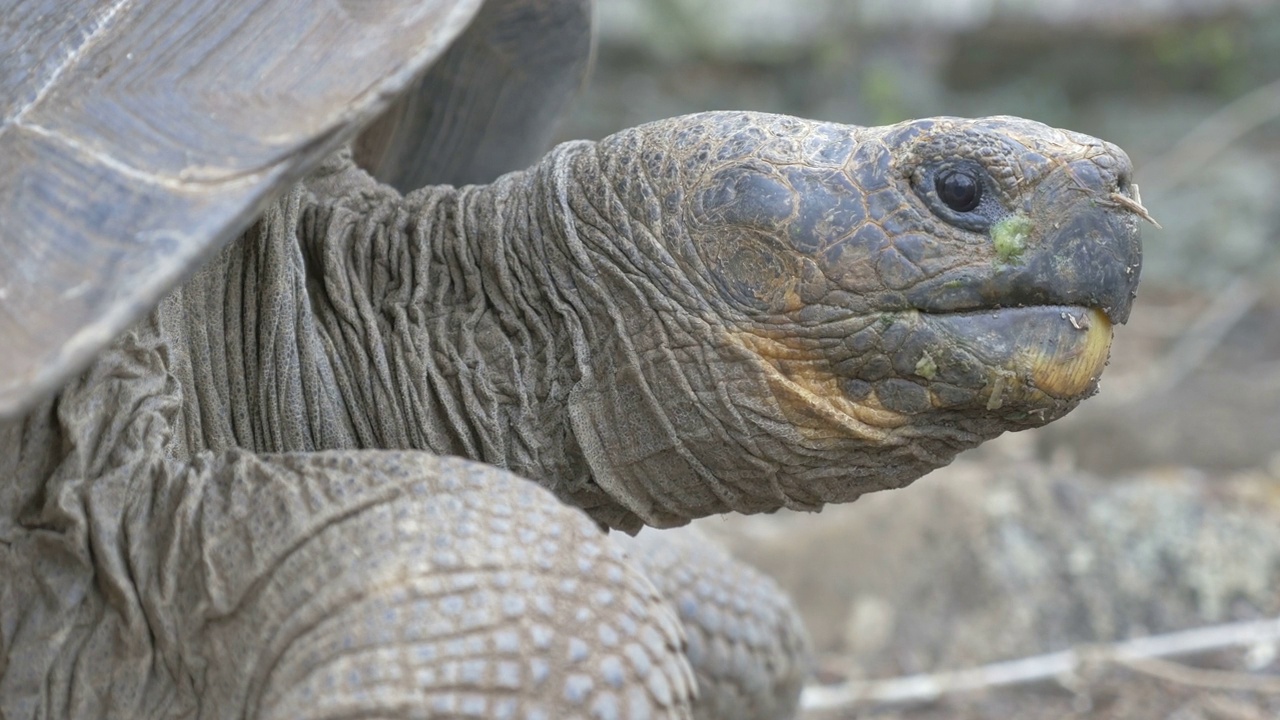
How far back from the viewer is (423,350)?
87.2 inches

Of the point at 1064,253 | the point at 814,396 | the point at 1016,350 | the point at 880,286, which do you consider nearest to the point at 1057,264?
the point at 1064,253

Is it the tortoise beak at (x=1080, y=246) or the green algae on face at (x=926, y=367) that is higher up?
the tortoise beak at (x=1080, y=246)

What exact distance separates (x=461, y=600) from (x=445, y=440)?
0.63m

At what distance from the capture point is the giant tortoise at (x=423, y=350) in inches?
63.4

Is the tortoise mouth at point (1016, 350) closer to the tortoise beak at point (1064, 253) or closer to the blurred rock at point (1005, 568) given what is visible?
the tortoise beak at point (1064, 253)

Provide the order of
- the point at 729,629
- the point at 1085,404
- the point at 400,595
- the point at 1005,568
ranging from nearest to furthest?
the point at 400,595 → the point at 729,629 → the point at 1005,568 → the point at 1085,404

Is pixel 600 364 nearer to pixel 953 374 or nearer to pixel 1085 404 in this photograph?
pixel 953 374

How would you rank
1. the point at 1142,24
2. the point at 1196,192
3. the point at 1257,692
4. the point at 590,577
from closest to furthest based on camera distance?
the point at 590,577 < the point at 1257,692 < the point at 1196,192 < the point at 1142,24

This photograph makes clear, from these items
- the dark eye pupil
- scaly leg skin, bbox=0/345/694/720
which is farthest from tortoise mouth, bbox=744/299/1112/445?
scaly leg skin, bbox=0/345/694/720

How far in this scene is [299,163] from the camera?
5.33 ft

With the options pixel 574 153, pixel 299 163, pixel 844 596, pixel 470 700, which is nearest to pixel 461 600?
pixel 470 700

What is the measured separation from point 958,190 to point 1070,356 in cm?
29

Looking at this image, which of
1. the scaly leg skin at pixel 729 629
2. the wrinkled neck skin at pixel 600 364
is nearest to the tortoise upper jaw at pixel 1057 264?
the wrinkled neck skin at pixel 600 364

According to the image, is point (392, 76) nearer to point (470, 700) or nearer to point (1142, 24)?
point (470, 700)
